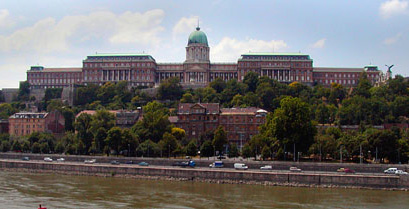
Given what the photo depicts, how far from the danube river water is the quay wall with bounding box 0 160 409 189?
4.73 feet

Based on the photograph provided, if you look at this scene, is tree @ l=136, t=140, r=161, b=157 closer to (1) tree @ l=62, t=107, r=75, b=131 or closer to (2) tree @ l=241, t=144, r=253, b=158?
(2) tree @ l=241, t=144, r=253, b=158

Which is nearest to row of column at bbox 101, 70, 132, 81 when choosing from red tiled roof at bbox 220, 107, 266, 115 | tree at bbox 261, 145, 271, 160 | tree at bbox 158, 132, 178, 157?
red tiled roof at bbox 220, 107, 266, 115

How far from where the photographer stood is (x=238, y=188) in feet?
192

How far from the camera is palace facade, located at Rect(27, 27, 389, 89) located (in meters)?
162

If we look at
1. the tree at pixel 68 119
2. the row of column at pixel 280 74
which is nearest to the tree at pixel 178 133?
the tree at pixel 68 119

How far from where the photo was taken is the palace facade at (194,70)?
162 meters

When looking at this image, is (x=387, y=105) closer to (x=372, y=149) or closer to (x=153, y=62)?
(x=372, y=149)

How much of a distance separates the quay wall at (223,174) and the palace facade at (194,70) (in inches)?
3393

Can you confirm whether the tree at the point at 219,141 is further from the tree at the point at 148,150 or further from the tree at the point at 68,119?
the tree at the point at 68,119

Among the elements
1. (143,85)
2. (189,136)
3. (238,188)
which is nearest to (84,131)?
(189,136)

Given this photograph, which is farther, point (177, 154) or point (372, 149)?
point (177, 154)

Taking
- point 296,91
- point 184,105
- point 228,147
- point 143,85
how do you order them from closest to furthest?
1. point 228,147
2. point 184,105
3. point 296,91
4. point 143,85

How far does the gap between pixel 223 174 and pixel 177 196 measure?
10686mm

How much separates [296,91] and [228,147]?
157 ft
